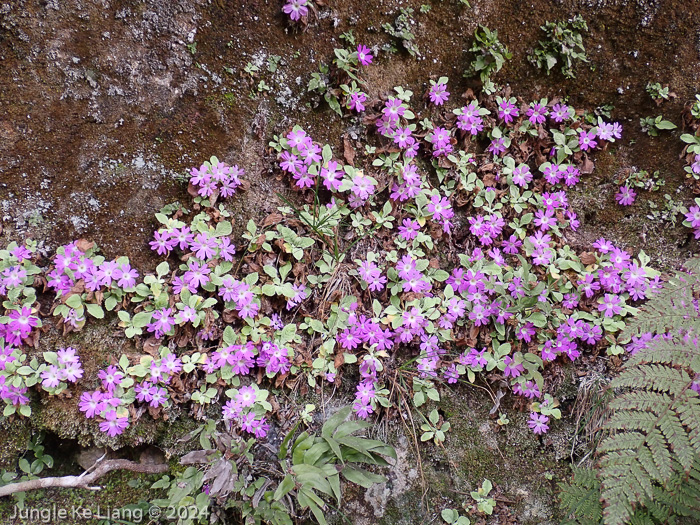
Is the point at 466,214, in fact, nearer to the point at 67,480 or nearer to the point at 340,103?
the point at 340,103

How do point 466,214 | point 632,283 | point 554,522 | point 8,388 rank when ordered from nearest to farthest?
point 8,388, point 554,522, point 632,283, point 466,214

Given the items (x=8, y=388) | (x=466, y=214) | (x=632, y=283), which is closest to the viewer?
(x=8, y=388)

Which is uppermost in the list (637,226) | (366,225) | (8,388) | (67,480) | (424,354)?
(637,226)

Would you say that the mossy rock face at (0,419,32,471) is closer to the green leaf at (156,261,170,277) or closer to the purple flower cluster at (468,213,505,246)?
the green leaf at (156,261,170,277)

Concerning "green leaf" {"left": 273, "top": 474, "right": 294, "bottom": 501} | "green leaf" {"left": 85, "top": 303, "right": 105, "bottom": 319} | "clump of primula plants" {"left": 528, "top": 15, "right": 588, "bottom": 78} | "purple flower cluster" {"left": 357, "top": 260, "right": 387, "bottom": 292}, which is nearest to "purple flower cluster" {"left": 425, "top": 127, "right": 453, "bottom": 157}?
"clump of primula plants" {"left": 528, "top": 15, "right": 588, "bottom": 78}

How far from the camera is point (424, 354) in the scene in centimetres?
333

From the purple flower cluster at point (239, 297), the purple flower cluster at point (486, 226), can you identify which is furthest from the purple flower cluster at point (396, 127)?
the purple flower cluster at point (239, 297)

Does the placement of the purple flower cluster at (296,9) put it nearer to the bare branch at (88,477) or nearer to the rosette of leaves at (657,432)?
the rosette of leaves at (657,432)

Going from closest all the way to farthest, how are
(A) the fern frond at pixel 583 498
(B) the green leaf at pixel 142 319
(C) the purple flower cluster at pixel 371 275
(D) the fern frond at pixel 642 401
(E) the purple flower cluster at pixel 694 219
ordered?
(D) the fern frond at pixel 642 401, (A) the fern frond at pixel 583 498, (B) the green leaf at pixel 142 319, (C) the purple flower cluster at pixel 371 275, (E) the purple flower cluster at pixel 694 219

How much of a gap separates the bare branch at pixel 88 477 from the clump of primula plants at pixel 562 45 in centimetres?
387

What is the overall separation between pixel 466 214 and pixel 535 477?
1.91 meters

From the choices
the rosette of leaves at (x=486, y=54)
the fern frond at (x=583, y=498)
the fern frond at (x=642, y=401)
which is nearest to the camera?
the fern frond at (x=642, y=401)

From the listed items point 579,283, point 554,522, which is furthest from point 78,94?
point 554,522

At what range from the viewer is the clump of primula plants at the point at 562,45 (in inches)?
140
